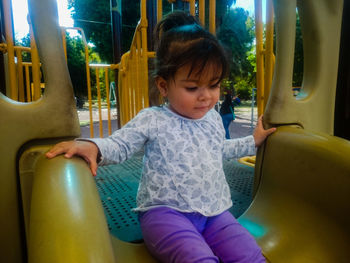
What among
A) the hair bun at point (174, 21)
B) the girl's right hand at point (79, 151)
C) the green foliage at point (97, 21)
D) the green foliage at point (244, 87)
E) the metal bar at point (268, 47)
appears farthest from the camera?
the green foliage at point (244, 87)

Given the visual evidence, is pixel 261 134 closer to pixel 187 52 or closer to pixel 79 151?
pixel 187 52

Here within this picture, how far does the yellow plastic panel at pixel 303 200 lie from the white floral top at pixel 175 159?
0.81 ft

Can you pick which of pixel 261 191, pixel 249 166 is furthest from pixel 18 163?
pixel 249 166

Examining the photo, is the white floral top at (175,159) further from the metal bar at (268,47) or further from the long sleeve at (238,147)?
the metal bar at (268,47)

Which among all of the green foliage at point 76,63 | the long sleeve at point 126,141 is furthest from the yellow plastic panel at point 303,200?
the green foliage at point 76,63

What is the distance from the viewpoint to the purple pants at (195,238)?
2.42ft

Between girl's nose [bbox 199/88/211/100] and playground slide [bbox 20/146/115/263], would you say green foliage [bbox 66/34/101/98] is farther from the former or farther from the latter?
playground slide [bbox 20/146/115/263]

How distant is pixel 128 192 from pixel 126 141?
26.1 inches

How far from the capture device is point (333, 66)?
1.24 metres

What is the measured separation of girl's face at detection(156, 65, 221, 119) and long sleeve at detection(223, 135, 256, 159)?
0.21 meters

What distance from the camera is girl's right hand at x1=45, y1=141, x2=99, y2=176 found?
0.69 m

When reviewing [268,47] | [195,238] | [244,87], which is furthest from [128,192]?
[244,87]

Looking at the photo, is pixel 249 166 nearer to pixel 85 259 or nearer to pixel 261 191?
pixel 261 191

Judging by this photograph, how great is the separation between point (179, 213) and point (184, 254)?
13cm
